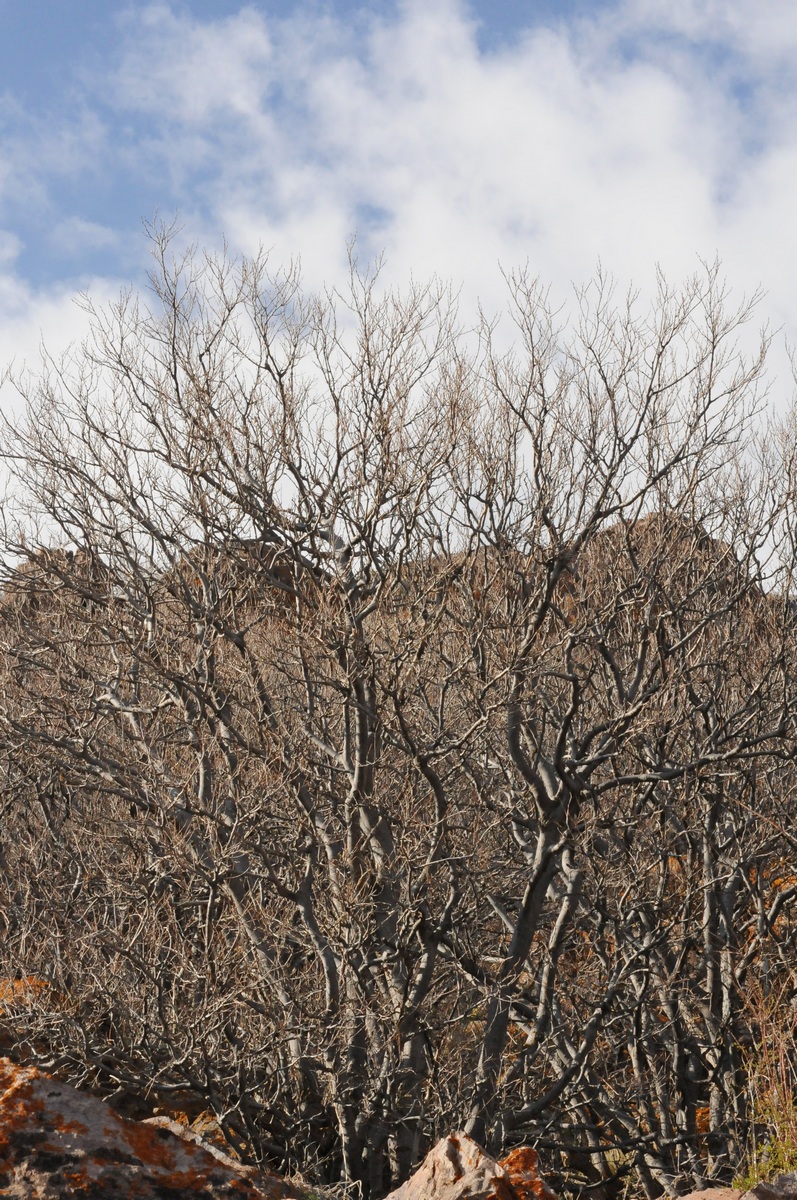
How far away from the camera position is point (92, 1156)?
3.12m

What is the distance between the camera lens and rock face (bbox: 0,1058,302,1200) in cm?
302

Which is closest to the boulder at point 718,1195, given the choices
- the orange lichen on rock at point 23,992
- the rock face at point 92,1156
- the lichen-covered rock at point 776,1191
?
the lichen-covered rock at point 776,1191

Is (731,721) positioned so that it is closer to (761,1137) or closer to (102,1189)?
(761,1137)

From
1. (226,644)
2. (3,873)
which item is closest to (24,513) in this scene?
(226,644)

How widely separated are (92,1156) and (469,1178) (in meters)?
1.20

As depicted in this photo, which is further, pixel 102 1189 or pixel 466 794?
pixel 466 794

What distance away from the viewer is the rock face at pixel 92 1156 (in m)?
3.02

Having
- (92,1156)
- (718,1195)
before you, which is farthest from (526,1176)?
(92,1156)

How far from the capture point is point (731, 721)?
868 centimetres

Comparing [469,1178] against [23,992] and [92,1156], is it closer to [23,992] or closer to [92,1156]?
[92,1156]

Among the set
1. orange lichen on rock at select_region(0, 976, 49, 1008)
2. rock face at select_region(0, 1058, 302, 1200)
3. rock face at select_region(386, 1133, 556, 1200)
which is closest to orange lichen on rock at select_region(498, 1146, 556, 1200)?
rock face at select_region(386, 1133, 556, 1200)

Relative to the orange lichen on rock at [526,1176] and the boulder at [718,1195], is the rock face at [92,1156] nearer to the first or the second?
the orange lichen on rock at [526,1176]

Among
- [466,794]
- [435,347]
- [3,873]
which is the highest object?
[435,347]

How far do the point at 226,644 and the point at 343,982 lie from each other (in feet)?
11.8
